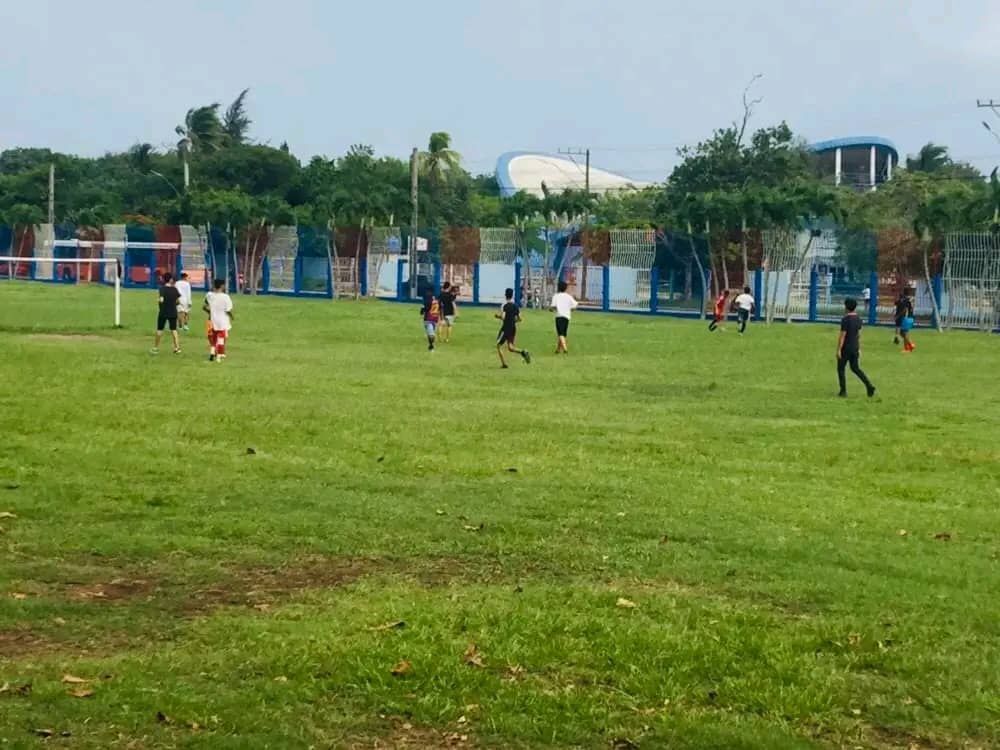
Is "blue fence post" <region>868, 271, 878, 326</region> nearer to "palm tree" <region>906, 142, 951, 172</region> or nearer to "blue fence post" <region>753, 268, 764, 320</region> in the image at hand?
"blue fence post" <region>753, 268, 764, 320</region>

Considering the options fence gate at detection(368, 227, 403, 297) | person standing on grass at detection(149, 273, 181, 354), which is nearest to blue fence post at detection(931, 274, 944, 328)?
fence gate at detection(368, 227, 403, 297)

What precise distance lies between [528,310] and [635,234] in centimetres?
558

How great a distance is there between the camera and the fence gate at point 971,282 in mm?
44406

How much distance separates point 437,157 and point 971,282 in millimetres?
43144

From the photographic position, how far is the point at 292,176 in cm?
8519

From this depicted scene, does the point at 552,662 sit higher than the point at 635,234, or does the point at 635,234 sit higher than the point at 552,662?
the point at 635,234

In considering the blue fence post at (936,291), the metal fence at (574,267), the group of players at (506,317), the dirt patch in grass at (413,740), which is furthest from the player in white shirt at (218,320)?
the blue fence post at (936,291)

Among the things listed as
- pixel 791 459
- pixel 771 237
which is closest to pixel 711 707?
pixel 791 459

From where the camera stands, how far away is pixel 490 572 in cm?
859

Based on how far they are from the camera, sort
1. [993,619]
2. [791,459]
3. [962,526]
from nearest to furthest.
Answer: [993,619] → [962,526] → [791,459]

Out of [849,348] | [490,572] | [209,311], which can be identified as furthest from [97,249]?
[490,572]

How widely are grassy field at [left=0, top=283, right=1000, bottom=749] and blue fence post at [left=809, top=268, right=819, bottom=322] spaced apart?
31512 millimetres

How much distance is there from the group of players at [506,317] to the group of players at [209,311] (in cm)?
435

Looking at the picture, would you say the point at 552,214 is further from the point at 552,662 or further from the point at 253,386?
the point at 552,662
